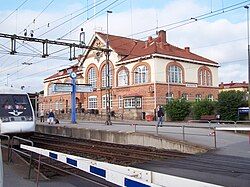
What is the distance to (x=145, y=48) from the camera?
60875 mm

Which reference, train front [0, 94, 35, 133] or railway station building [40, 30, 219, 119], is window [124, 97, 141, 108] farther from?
train front [0, 94, 35, 133]

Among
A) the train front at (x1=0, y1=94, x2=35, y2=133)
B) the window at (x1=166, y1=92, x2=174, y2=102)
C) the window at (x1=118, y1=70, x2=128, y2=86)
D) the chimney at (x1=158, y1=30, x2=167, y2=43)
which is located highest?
the chimney at (x1=158, y1=30, x2=167, y2=43)

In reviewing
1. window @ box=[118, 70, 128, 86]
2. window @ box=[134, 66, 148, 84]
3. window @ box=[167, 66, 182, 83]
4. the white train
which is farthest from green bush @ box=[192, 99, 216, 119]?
the white train

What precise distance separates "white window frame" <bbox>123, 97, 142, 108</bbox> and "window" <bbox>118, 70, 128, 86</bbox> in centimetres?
295

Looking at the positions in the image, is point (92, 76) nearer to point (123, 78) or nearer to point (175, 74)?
point (123, 78)

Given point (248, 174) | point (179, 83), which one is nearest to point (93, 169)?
point (248, 174)

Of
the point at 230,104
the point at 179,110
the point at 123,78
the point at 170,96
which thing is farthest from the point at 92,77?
the point at 230,104

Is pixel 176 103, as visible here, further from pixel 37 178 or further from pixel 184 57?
pixel 37 178

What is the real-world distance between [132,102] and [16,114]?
38.1 meters

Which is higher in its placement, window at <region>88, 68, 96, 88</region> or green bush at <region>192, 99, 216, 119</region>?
window at <region>88, 68, 96, 88</region>

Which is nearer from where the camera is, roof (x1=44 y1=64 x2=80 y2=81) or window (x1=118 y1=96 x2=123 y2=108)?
window (x1=118 y1=96 x2=123 y2=108)

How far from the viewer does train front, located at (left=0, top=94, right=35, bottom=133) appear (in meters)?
18.1

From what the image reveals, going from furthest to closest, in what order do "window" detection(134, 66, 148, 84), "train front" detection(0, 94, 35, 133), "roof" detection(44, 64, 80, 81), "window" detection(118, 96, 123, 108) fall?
"roof" detection(44, 64, 80, 81)
"window" detection(118, 96, 123, 108)
"window" detection(134, 66, 148, 84)
"train front" detection(0, 94, 35, 133)

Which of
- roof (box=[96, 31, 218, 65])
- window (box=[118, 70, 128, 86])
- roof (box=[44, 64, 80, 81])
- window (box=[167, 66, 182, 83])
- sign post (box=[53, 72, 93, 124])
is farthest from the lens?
roof (box=[44, 64, 80, 81])
